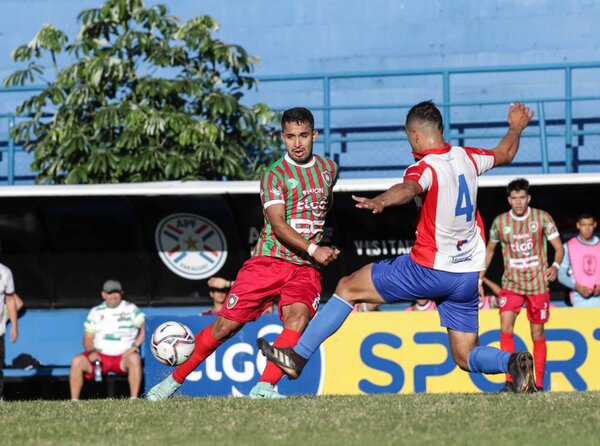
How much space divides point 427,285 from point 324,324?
0.72 m

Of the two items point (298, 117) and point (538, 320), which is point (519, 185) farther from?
point (298, 117)

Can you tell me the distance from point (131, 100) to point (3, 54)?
3620 mm

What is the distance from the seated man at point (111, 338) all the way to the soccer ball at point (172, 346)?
16.1ft

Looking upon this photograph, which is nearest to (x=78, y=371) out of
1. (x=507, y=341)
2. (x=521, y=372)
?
(x=507, y=341)

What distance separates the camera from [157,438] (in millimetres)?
5867

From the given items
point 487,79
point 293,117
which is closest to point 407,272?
point 293,117

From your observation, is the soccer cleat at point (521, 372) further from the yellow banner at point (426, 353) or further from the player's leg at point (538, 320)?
the yellow banner at point (426, 353)

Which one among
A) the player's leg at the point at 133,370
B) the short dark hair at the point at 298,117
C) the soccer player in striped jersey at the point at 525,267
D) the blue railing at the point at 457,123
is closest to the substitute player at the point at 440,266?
the short dark hair at the point at 298,117

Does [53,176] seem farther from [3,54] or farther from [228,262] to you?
[3,54]

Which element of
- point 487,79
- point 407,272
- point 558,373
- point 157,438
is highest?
point 487,79

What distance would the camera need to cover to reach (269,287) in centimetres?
778

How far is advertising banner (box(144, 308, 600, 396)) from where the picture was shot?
12391mm

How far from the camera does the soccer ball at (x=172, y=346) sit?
8.10m

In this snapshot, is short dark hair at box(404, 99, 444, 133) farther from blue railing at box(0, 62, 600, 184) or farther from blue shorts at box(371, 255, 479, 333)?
blue railing at box(0, 62, 600, 184)
